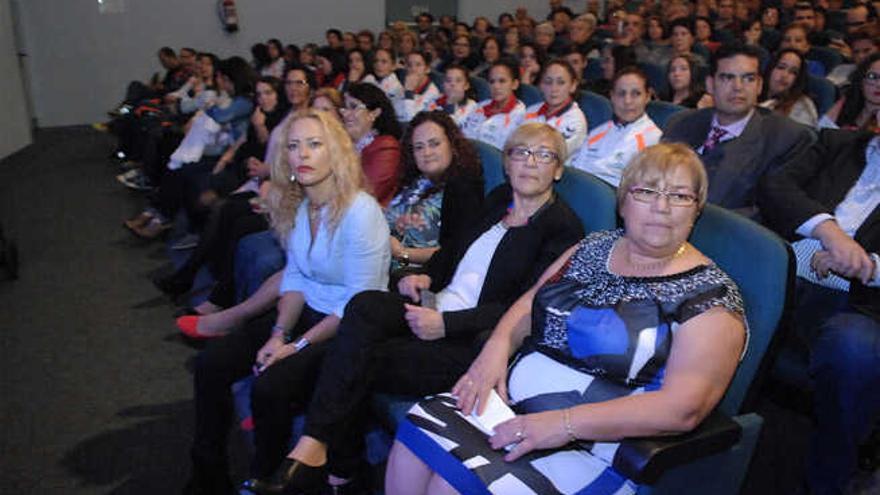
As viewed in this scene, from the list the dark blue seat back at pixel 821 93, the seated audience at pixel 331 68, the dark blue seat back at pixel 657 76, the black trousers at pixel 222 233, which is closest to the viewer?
the black trousers at pixel 222 233

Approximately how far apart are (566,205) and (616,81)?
1408 mm

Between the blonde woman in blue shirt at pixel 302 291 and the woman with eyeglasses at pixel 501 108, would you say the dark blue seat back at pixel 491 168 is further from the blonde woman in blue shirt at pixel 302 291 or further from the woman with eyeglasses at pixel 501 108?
the woman with eyeglasses at pixel 501 108

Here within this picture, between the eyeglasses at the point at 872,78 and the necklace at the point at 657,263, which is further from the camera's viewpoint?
the eyeglasses at the point at 872,78

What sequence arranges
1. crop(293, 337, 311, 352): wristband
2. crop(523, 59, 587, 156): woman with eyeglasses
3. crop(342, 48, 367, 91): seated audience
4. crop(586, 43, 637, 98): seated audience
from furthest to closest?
crop(342, 48, 367, 91): seated audience < crop(586, 43, 637, 98): seated audience < crop(523, 59, 587, 156): woman with eyeglasses < crop(293, 337, 311, 352): wristband

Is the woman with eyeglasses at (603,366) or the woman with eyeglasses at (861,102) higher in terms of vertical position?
the woman with eyeglasses at (861,102)

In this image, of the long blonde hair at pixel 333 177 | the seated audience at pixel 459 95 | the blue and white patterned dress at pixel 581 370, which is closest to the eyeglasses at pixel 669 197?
the blue and white patterned dress at pixel 581 370

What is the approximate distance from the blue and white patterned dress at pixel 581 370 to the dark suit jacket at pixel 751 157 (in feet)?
→ 2.90

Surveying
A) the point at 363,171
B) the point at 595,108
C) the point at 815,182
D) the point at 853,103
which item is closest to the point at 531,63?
the point at 595,108

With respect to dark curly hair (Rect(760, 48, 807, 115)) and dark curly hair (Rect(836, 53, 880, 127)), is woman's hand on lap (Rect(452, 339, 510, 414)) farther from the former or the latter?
dark curly hair (Rect(760, 48, 807, 115))

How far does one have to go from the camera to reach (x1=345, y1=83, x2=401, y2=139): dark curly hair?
298 centimetres

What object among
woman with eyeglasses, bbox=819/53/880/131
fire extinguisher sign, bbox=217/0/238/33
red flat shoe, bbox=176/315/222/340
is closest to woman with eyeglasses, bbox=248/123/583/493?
red flat shoe, bbox=176/315/222/340

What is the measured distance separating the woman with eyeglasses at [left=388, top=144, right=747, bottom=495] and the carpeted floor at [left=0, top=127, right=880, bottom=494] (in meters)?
0.82

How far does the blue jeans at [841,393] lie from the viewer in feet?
5.35

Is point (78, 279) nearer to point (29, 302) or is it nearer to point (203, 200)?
point (29, 302)
